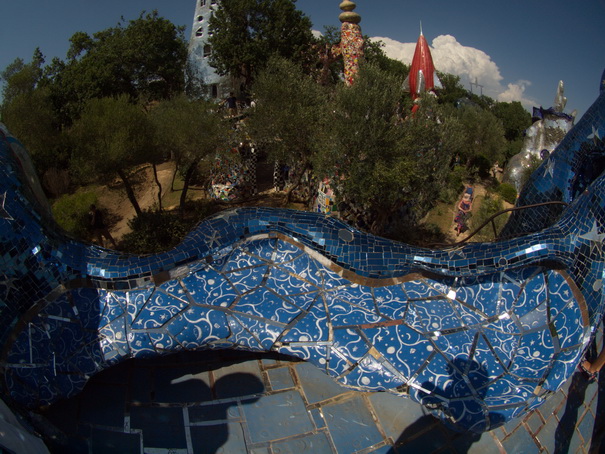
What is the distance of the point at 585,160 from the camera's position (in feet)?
19.3

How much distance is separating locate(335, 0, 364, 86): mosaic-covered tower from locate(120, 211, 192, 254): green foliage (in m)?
8.26

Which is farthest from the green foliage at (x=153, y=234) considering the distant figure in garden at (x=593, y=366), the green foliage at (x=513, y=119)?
the green foliage at (x=513, y=119)

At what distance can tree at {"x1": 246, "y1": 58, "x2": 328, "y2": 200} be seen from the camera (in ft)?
41.0

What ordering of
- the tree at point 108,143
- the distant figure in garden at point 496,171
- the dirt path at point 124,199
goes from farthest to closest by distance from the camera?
the distant figure in garden at point 496,171 → the dirt path at point 124,199 → the tree at point 108,143

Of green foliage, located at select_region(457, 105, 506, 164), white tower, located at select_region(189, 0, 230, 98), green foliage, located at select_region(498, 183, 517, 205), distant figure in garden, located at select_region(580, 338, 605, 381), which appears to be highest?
white tower, located at select_region(189, 0, 230, 98)

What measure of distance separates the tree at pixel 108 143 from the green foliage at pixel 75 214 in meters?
1.87

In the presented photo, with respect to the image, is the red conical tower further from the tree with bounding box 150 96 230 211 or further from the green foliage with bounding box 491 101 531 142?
the green foliage with bounding box 491 101 531 142

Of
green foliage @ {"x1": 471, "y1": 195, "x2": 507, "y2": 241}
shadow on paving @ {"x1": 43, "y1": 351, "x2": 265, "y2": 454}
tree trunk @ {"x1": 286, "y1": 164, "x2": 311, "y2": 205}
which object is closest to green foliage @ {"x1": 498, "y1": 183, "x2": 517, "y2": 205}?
green foliage @ {"x1": 471, "y1": 195, "x2": 507, "y2": 241}

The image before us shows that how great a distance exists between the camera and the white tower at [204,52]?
20562 mm

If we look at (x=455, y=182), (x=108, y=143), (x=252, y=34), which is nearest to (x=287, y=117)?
(x=108, y=143)

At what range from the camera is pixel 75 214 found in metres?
13.8

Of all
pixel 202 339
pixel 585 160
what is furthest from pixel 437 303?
pixel 585 160

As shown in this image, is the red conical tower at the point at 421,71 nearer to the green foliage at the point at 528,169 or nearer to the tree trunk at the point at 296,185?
the green foliage at the point at 528,169

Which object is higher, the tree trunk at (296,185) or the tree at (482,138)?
the tree at (482,138)
